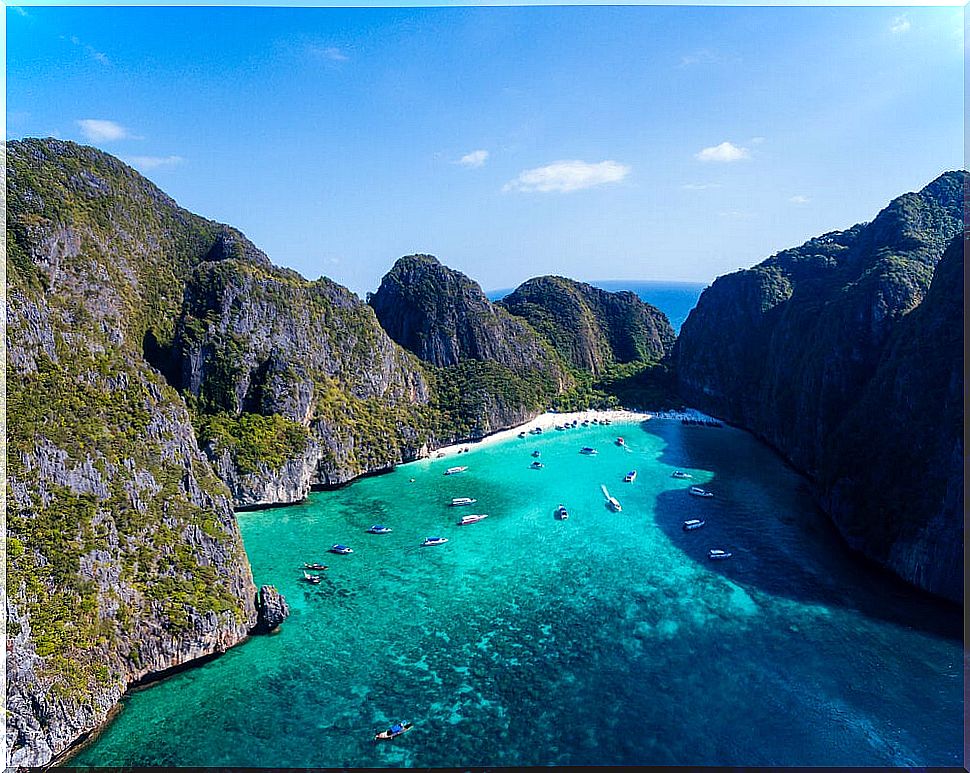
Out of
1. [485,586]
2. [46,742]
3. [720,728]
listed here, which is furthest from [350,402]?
[720,728]

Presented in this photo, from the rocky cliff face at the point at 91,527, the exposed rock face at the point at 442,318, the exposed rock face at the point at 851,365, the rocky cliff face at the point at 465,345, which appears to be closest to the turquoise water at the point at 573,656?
the rocky cliff face at the point at 91,527

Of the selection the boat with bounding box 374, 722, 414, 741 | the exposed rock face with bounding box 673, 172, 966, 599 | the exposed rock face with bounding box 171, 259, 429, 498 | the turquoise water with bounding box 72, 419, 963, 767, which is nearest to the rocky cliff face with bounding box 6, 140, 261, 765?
the turquoise water with bounding box 72, 419, 963, 767

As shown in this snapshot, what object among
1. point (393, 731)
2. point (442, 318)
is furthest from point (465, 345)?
point (393, 731)

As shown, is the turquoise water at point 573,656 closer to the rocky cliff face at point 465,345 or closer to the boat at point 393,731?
the boat at point 393,731

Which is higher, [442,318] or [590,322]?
[442,318]

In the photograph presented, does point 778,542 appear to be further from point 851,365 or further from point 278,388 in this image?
point 278,388

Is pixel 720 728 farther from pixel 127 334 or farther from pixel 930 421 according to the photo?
pixel 127 334
